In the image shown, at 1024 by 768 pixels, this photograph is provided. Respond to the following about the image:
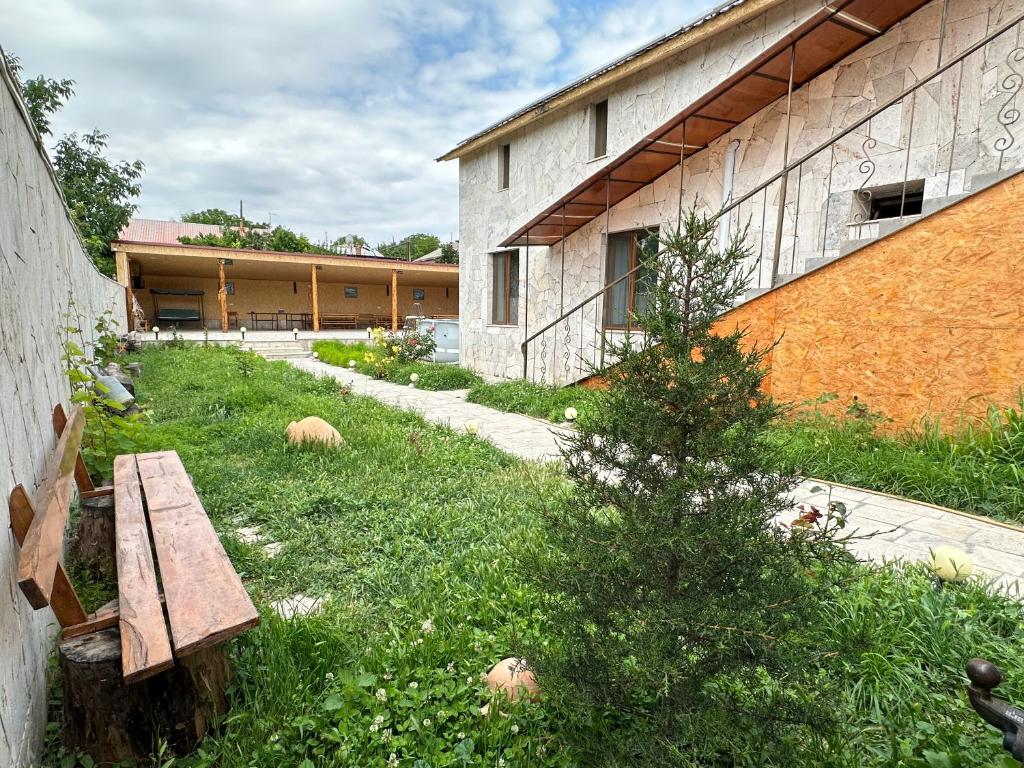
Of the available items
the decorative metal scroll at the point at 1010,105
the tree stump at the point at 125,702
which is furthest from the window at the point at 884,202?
the tree stump at the point at 125,702

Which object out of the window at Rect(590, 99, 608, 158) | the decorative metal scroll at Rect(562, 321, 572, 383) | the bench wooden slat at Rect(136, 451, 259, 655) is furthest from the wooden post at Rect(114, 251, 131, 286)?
the bench wooden slat at Rect(136, 451, 259, 655)

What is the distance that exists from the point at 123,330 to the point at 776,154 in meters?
15.1

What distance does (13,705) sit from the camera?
1483 millimetres


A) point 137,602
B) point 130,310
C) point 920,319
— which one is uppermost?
point 130,310

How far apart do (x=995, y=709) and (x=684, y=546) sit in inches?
27.2

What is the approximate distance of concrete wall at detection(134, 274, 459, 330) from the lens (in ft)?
78.8

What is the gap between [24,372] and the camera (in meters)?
2.35

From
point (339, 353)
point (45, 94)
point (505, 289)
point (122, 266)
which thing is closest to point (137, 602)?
point (505, 289)

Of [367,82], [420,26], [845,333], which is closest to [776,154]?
[845,333]

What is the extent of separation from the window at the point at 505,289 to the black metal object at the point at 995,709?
983 centimetres

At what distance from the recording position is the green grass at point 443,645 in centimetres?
168

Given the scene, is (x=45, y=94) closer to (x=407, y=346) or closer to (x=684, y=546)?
(x=407, y=346)

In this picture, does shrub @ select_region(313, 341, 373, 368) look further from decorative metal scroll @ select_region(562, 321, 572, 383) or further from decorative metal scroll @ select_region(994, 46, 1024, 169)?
decorative metal scroll @ select_region(994, 46, 1024, 169)

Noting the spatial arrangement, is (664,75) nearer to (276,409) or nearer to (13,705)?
(276,409)
